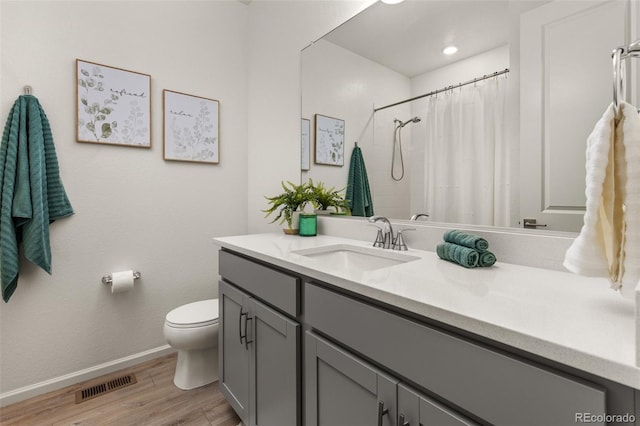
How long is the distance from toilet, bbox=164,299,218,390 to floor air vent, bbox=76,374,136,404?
0.92 ft

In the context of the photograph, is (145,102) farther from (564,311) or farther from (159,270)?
(564,311)

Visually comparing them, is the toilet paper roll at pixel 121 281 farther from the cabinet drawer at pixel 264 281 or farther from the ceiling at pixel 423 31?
the ceiling at pixel 423 31

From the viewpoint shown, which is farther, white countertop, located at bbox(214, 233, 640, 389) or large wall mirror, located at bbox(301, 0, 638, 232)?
large wall mirror, located at bbox(301, 0, 638, 232)

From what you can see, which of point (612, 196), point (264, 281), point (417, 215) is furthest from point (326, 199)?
point (612, 196)

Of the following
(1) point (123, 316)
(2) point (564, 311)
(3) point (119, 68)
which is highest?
(3) point (119, 68)

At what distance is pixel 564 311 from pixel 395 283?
36cm

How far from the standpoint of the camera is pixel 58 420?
1592mm

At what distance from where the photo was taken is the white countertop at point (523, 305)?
47cm

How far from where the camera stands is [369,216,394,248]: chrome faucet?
1.40 meters

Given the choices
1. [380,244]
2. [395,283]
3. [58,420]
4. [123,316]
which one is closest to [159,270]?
[123,316]

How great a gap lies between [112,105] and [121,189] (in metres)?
0.54

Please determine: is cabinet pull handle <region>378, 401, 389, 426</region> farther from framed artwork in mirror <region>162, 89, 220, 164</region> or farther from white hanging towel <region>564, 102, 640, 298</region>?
framed artwork in mirror <region>162, 89, 220, 164</region>

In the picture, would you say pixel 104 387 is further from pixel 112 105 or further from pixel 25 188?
pixel 112 105

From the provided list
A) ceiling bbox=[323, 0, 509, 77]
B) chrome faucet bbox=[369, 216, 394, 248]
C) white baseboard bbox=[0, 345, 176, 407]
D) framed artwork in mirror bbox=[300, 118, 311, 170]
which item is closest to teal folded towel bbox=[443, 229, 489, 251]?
chrome faucet bbox=[369, 216, 394, 248]
